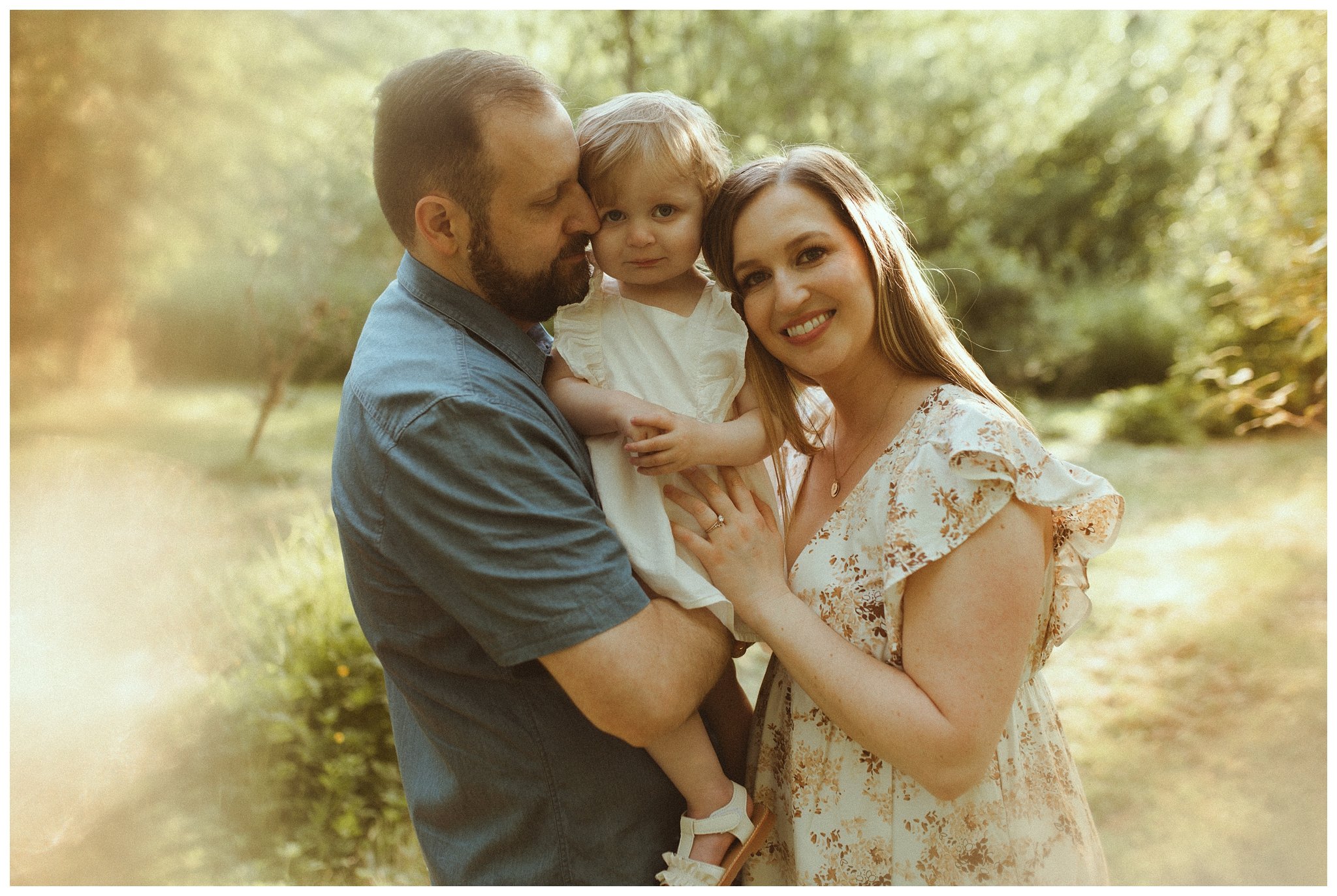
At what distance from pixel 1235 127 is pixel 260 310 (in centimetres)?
872

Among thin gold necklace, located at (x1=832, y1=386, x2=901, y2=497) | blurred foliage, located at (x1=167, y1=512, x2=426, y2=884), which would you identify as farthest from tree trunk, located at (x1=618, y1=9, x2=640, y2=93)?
thin gold necklace, located at (x1=832, y1=386, x2=901, y2=497)

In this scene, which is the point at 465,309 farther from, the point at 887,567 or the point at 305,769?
the point at 305,769

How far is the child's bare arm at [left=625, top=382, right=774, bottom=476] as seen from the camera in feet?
5.30

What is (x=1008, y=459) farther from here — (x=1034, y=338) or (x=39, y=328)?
(x=1034, y=338)

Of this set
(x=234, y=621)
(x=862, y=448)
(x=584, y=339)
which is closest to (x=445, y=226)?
(x=584, y=339)

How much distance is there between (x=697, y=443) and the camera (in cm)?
166

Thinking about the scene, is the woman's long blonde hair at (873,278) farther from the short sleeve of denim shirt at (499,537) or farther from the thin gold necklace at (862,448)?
the short sleeve of denim shirt at (499,537)

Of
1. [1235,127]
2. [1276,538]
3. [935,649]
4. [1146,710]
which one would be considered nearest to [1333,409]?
[1146,710]

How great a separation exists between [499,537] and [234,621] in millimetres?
3129

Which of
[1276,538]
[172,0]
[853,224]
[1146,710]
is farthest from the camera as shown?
[1276,538]

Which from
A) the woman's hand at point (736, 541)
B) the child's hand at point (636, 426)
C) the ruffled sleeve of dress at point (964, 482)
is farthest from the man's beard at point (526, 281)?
the ruffled sleeve of dress at point (964, 482)

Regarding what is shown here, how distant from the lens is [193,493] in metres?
4.97

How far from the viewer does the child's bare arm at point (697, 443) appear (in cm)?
161

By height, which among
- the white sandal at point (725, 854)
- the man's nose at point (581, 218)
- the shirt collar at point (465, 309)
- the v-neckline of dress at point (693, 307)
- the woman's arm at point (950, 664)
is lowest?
Answer: the white sandal at point (725, 854)
